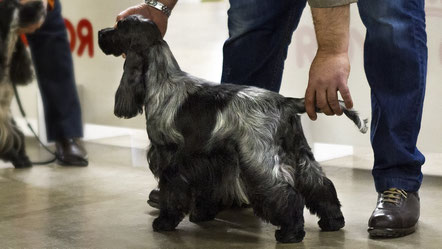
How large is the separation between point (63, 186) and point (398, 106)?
142 centimetres

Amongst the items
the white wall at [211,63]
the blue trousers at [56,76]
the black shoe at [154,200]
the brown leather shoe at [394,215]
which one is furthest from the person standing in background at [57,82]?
the brown leather shoe at [394,215]

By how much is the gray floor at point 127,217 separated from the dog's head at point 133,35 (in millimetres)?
548

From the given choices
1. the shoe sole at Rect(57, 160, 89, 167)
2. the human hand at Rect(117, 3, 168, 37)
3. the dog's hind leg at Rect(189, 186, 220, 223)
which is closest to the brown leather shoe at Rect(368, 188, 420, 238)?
the dog's hind leg at Rect(189, 186, 220, 223)

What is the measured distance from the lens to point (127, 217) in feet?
8.18

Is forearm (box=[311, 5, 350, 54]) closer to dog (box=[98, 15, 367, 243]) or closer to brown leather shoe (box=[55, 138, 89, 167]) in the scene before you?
dog (box=[98, 15, 367, 243])

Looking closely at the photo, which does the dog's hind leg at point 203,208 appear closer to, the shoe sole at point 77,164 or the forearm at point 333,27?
the forearm at point 333,27

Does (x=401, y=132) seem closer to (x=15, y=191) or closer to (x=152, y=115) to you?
(x=152, y=115)

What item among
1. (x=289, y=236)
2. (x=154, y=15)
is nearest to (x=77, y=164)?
(x=154, y=15)

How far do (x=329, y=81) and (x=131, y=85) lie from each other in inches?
22.5

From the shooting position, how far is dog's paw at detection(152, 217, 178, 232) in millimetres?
2262

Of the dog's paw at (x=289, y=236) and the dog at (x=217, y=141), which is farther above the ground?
the dog at (x=217, y=141)

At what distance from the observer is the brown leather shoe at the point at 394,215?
2.17m

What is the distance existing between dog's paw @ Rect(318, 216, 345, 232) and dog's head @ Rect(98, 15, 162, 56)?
2.33 ft

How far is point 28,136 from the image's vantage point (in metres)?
4.37
